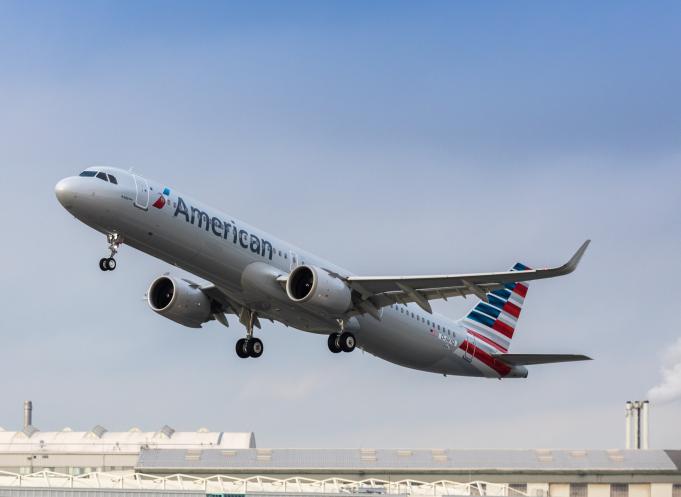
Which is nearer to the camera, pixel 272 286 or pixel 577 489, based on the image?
pixel 272 286

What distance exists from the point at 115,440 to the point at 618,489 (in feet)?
181

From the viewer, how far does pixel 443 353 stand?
2505 inches

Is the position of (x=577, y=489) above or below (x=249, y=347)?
below

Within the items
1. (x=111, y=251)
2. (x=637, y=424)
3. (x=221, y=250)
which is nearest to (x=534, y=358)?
(x=221, y=250)

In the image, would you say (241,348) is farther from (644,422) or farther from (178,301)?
(644,422)

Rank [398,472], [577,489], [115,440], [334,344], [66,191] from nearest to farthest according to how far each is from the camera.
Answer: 1. [66,191]
2. [334,344]
3. [577,489]
4. [398,472]
5. [115,440]

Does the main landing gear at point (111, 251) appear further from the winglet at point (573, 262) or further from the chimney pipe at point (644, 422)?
the chimney pipe at point (644, 422)

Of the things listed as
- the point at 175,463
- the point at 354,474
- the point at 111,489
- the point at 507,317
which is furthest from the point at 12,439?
the point at 507,317

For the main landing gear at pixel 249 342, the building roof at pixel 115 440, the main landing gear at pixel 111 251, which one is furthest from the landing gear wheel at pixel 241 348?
the building roof at pixel 115 440

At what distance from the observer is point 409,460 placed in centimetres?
8981

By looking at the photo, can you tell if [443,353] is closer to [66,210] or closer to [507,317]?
[507,317]

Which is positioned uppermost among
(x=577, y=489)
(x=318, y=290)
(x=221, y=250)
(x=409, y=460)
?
(x=221, y=250)

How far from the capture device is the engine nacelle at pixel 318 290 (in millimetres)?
53688

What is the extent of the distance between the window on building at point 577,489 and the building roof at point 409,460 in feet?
3.28
